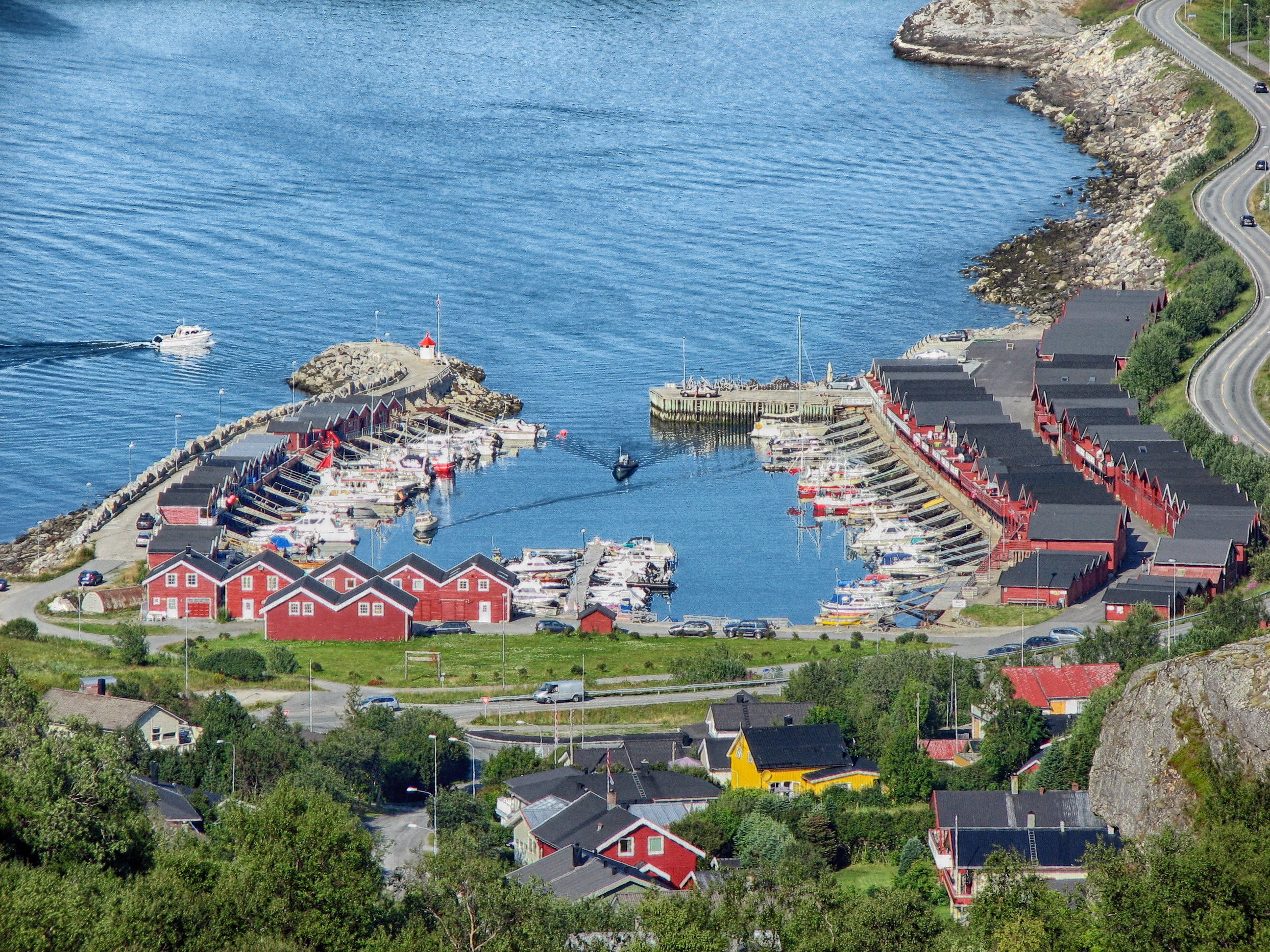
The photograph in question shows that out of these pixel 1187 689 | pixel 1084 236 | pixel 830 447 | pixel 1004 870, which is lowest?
pixel 1004 870

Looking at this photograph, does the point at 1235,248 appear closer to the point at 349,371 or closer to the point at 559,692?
the point at 349,371

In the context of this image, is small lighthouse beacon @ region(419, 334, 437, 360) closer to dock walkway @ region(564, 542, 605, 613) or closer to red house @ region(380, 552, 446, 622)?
dock walkway @ region(564, 542, 605, 613)

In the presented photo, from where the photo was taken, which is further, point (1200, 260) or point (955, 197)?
point (955, 197)

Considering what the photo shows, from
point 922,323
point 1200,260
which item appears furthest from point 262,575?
point 1200,260

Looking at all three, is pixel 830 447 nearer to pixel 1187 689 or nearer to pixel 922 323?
pixel 922 323

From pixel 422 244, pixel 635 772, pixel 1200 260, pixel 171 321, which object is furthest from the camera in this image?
pixel 422 244
